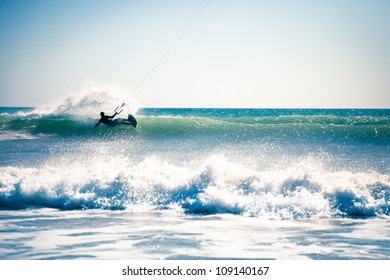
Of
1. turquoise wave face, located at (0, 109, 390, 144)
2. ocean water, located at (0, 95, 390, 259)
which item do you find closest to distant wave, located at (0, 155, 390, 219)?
ocean water, located at (0, 95, 390, 259)

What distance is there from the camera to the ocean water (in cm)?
732

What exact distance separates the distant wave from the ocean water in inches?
1.1

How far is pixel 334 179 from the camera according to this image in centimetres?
1162

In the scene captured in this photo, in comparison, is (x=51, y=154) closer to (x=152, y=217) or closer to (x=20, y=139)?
(x=20, y=139)

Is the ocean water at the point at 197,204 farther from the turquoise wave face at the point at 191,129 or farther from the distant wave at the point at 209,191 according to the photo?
the turquoise wave face at the point at 191,129

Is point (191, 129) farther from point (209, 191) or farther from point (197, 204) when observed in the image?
point (197, 204)

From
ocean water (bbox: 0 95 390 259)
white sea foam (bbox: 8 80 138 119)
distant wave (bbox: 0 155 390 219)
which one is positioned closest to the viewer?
ocean water (bbox: 0 95 390 259)

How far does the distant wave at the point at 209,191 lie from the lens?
396 inches

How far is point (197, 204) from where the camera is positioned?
34.4 ft

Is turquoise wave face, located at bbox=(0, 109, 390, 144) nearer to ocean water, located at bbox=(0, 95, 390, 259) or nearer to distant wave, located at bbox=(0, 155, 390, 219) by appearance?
ocean water, located at bbox=(0, 95, 390, 259)

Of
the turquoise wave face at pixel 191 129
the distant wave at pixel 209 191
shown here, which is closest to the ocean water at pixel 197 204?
the distant wave at pixel 209 191

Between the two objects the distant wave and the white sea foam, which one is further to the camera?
the white sea foam

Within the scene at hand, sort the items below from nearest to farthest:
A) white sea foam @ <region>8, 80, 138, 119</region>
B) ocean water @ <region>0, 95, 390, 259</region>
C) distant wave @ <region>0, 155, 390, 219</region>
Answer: ocean water @ <region>0, 95, 390, 259</region>
distant wave @ <region>0, 155, 390, 219</region>
white sea foam @ <region>8, 80, 138, 119</region>

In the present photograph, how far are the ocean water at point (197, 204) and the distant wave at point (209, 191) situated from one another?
29 millimetres
